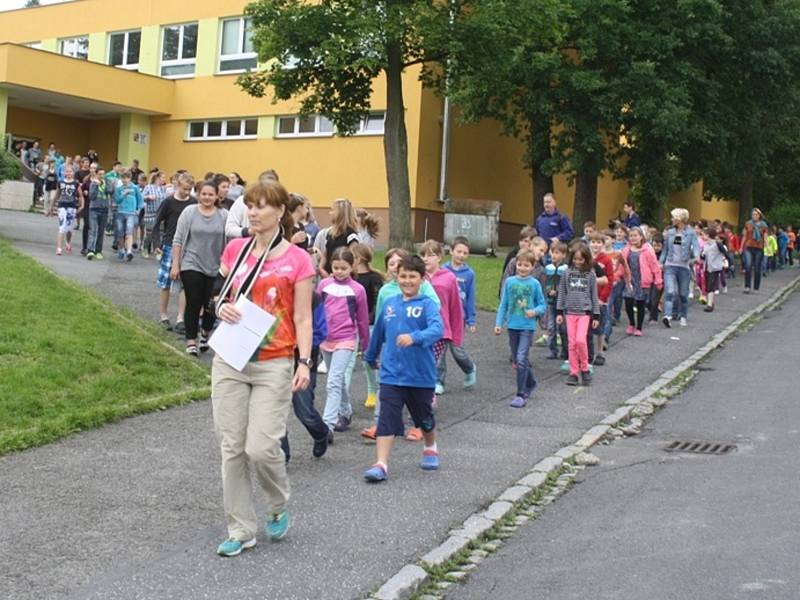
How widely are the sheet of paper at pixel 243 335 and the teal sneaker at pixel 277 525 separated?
0.89 meters

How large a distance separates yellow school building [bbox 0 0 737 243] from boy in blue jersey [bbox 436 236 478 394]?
21.0m

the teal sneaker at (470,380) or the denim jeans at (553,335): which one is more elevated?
the denim jeans at (553,335)

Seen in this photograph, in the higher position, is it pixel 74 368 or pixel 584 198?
pixel 584 198

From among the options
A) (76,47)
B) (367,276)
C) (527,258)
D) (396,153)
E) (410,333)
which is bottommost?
(410,333)

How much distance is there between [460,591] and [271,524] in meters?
Answer: 1.14

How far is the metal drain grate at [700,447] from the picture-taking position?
9.18 metres

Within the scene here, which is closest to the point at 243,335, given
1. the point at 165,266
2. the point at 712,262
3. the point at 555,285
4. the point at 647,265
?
the point at 165,266

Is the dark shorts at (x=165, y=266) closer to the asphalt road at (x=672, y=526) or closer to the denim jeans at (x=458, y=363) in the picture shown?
the denim jeans at (x=458, y=363)

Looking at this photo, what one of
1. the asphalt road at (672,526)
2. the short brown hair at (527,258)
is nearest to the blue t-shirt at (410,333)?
the asphalt road at (672,526)

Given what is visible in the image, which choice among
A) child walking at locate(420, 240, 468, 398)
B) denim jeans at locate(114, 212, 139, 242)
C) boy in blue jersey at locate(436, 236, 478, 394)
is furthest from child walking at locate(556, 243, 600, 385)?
denim jeans at locate(114, 212, 139, 242)

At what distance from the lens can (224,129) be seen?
39.1 metres

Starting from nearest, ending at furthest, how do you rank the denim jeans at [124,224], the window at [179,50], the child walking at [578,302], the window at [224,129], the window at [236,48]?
the child walking at [578,302]
the denim jeans at [124,224]
the window at [224,129]
the window at [236,48]
the window at [179,50]

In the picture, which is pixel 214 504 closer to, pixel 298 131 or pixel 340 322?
pixel 340 322

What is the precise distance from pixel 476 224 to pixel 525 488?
22.5 m
